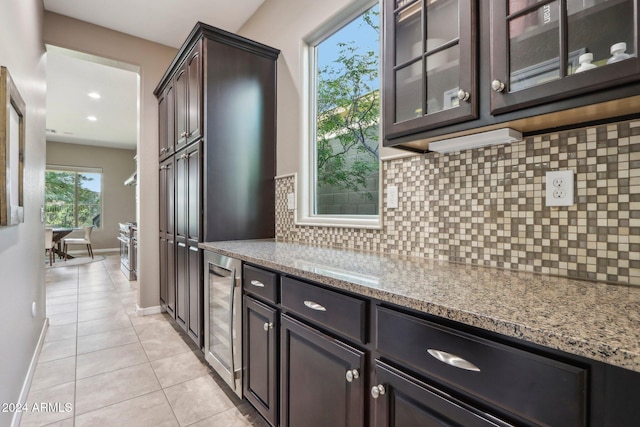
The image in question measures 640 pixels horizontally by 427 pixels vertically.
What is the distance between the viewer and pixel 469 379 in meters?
0.71

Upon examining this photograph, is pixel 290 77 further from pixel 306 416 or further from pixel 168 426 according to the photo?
pixel 168 426

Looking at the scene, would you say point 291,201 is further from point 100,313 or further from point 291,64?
point 100,313

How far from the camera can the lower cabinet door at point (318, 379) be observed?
40.3 inches

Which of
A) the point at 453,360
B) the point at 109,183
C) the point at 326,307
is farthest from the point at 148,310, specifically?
the point at 109,183

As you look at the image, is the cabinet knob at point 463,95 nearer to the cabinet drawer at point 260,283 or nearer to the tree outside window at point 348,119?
the tree outside window at point 348,119

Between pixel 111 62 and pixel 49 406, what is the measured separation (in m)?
3.13

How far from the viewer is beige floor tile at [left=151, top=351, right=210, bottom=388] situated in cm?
213

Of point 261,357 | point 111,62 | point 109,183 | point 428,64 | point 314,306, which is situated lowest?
point 261,357

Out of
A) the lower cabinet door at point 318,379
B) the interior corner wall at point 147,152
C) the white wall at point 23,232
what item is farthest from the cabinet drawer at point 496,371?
the interior corner wall at point 147,152

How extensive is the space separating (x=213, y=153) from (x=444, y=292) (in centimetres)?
194

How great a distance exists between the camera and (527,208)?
1174 mm

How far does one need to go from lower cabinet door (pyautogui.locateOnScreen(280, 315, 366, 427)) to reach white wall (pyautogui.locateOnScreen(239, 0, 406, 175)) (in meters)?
1.41

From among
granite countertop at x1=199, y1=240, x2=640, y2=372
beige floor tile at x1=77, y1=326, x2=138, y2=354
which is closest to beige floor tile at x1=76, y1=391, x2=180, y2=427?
beige floor tile at x1=77, y1=326, x2=138, y2=354


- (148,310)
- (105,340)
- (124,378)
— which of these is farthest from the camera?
(148,310)
